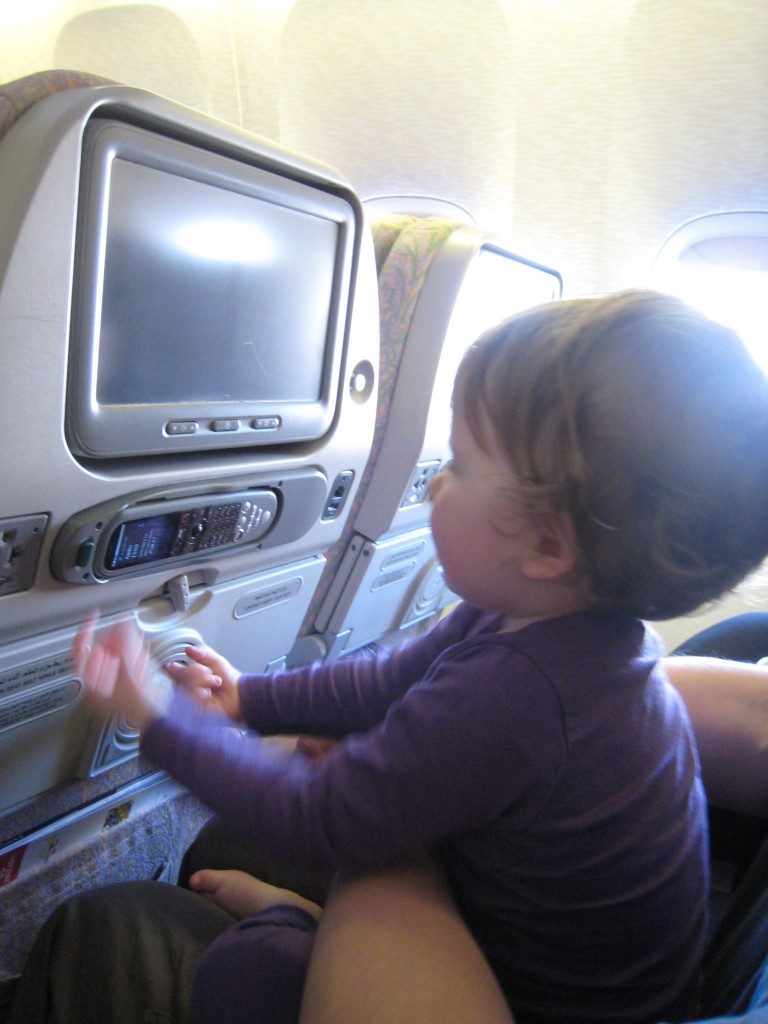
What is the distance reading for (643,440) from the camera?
80 cm

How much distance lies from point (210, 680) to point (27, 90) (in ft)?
2.82

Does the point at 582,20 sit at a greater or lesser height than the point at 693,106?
greater

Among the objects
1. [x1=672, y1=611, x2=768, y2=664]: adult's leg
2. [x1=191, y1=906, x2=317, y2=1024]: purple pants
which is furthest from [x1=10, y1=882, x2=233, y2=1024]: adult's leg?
[x1=672, y1=611, x2=768, y2=664]: adult's leg

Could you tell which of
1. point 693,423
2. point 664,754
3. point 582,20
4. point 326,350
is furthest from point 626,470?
point 582,20

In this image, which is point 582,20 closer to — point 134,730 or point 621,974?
point 134,730

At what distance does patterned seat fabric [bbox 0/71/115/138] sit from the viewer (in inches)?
35.3

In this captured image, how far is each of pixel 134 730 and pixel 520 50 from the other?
2802mm

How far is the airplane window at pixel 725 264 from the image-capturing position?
2783 millimetres

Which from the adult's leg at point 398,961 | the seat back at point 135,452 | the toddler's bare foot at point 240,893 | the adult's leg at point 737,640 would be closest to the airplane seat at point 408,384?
the seat back at point 135,452

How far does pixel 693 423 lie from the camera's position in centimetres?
79

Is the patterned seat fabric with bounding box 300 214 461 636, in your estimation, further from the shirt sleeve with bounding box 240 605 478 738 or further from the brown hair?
the brown hair

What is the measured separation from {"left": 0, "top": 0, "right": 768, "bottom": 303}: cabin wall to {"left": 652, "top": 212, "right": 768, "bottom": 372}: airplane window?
2.3 inches

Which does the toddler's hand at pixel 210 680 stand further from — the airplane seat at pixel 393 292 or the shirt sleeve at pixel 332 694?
the airplane seat at pixel 393 292

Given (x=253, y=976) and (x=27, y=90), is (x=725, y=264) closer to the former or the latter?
(x=27, y=90)
